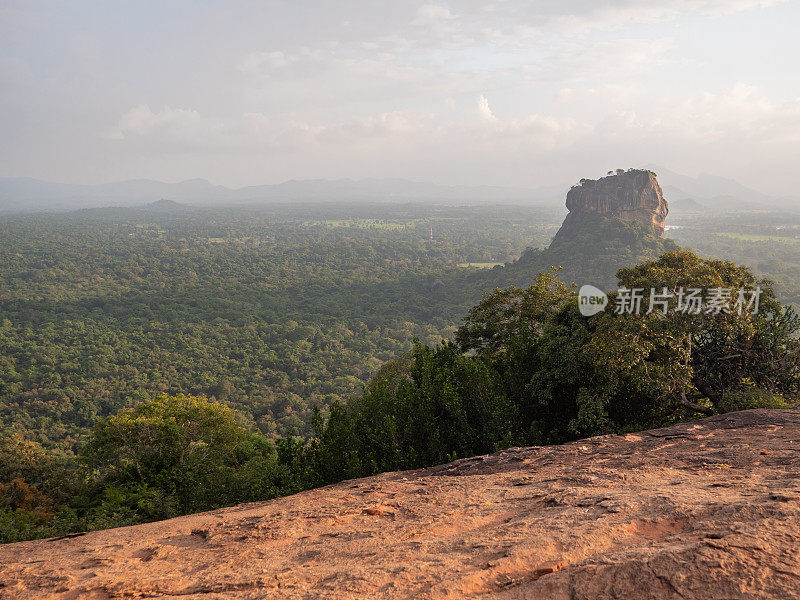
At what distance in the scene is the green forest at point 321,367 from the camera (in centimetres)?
1228

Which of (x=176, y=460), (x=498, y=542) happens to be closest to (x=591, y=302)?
(x=498, y=542)

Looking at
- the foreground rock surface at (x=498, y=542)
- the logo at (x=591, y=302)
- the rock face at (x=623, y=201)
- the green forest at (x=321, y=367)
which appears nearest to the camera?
the foreground rock surface at (x=498, y=542)

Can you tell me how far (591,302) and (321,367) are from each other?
48.1m

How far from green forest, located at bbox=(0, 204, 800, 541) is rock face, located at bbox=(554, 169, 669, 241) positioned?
4.51 metres

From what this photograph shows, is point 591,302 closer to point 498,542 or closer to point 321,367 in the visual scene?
point 498,542

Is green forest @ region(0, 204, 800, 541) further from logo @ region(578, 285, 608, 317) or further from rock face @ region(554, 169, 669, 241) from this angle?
rock face @ region(554, 169, 669, 241)

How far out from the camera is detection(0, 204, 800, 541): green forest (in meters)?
12.3

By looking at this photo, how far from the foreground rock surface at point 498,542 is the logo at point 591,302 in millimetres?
6380

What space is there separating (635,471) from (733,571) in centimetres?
373

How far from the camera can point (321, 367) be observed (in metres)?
57.9

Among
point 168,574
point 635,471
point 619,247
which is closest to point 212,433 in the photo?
point 168,574

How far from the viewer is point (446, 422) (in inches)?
512

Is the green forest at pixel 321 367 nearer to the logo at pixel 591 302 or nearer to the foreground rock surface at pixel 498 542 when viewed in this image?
the logo at pixel 591 302

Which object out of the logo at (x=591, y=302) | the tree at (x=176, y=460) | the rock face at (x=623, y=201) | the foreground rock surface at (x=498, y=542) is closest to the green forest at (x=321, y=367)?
the tree at (x=176, y=460)
